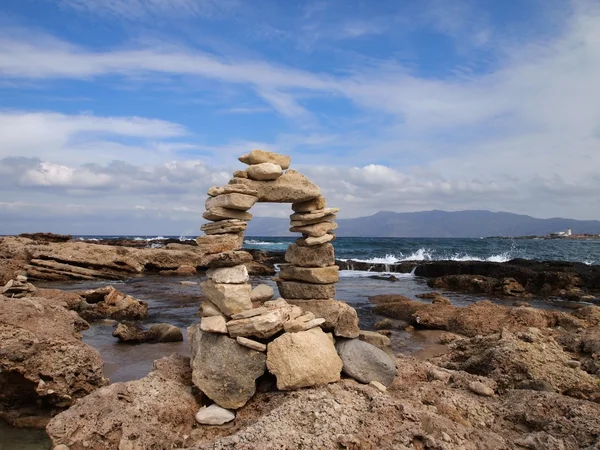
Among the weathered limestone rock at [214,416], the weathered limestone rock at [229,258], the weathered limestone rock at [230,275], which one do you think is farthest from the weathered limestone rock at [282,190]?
the weathered limestone rock at [214,416]

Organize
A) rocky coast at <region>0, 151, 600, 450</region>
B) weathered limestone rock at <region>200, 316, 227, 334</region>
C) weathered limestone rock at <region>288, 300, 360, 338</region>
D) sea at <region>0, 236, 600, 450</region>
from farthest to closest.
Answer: sea at <region>0, 236, 600, 450</region> → weathered limestone rock at <region>288, 300, 360, 338</region> → weathered limestone rock at <region>200, 316, 227, 334</region> → rocky coast at <region>0, 151, 600, 450</region>

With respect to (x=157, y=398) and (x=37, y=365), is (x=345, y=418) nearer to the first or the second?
(x=157, y=398)

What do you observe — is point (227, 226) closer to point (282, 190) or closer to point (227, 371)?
point (282, 190)

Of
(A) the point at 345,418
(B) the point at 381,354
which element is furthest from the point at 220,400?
(B) the point at 381,354

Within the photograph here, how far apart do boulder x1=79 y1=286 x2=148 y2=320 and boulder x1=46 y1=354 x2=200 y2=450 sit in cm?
996

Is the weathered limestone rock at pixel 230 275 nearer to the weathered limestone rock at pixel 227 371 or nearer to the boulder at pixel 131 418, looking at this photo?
the weathered limestone rock at pixel 227 371

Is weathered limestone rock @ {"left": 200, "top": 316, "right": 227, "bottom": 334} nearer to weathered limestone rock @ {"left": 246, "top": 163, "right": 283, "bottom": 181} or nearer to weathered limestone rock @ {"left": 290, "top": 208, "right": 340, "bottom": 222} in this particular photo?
weathered limestone rock @ {"left": 290, "top": 208, "right": 340, "bottom": 222}

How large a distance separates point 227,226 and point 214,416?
11.0ft

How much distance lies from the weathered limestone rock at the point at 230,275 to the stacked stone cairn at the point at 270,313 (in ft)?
0.06

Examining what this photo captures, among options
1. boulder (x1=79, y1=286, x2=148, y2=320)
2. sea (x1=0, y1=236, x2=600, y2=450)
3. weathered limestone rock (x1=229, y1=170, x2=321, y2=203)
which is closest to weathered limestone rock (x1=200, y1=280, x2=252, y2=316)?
weathered limestone rock (x1=229, y1=170, x2=321, y2=203)

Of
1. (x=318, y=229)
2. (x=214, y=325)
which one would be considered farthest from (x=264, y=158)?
(x=214, y=325)

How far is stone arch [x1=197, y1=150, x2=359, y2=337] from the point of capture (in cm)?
844

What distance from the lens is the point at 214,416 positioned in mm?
7238

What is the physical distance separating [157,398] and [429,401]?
14.4 feet
